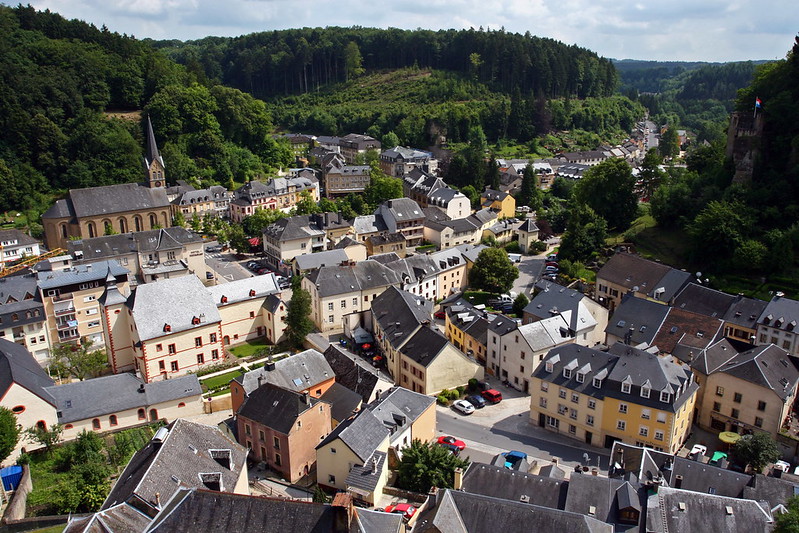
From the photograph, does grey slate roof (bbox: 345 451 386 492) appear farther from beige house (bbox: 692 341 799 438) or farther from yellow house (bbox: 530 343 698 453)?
beige house (bbox: 692 341 799 438)

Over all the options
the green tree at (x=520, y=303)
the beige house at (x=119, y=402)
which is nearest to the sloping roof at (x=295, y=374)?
the beige house at (x=119, y=402)

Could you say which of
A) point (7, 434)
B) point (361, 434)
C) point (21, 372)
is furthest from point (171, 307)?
point (361, 434)

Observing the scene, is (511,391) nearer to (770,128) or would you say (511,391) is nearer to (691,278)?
(691,278)

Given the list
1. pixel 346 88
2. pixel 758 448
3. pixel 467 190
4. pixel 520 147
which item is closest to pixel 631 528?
pixel 758 448

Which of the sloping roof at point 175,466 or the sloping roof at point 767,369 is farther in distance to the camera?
the sloping roof at point 767,369

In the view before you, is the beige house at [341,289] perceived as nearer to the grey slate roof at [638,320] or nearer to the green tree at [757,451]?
the grey slate roof at [638,320]
